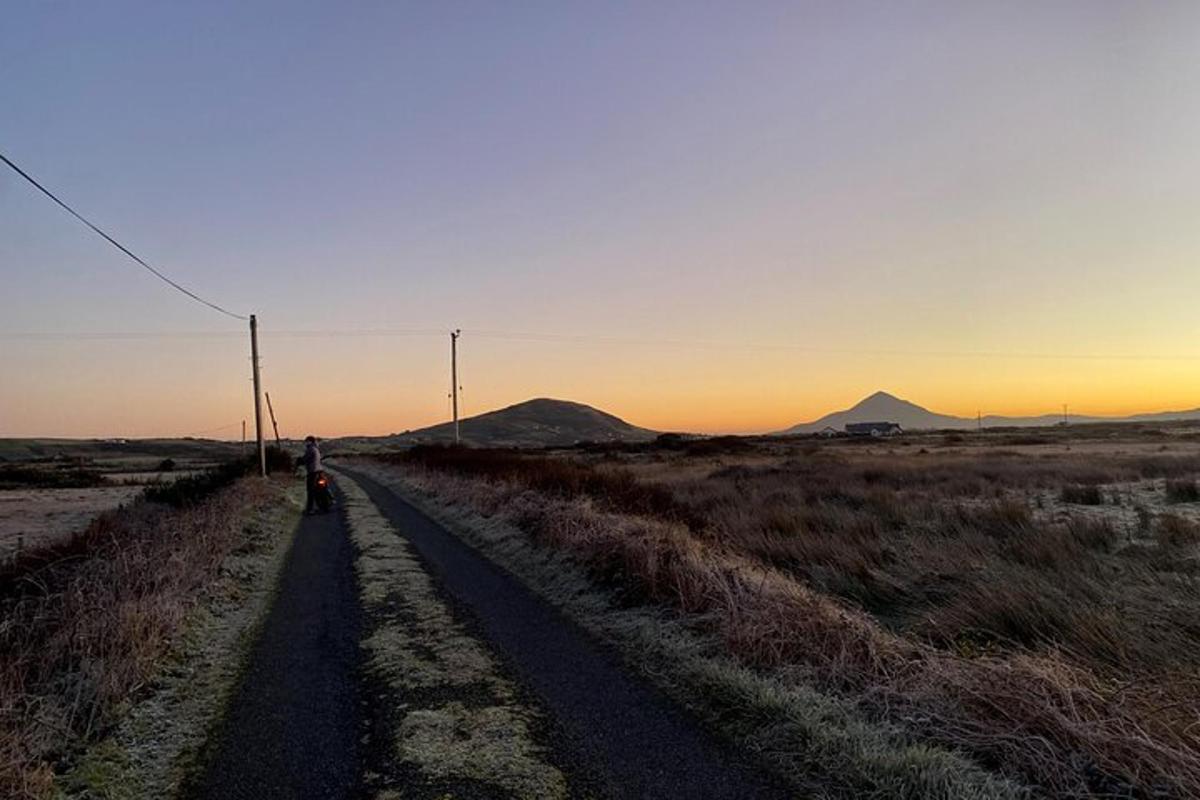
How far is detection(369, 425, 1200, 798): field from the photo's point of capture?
450 centimetres

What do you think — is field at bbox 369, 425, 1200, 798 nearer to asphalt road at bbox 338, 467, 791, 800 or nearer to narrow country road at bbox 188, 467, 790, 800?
asphalt road at bbox 338, 467, 791, 800

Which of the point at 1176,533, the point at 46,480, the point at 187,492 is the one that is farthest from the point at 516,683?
the point at 46,480

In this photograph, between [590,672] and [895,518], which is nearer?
[590,672]

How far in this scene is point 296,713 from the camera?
5.86 meters

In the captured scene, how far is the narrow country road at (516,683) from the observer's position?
4.59m

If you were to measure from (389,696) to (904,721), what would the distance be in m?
3.91

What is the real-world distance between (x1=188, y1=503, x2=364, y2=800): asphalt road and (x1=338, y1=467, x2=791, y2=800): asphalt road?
4.56 feet

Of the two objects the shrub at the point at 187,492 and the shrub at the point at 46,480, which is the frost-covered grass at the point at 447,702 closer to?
the shrub at the point at 187,492

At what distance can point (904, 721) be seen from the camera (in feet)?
16.9

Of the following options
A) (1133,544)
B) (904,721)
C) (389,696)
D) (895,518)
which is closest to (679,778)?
(904,721)

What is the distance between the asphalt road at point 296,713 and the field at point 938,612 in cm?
270

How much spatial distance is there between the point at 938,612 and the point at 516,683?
5525mm

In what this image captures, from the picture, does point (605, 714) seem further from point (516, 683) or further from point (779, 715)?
point (779, 715)

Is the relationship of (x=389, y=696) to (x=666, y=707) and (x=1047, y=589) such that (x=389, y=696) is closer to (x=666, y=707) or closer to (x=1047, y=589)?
(x=666, y=707)
